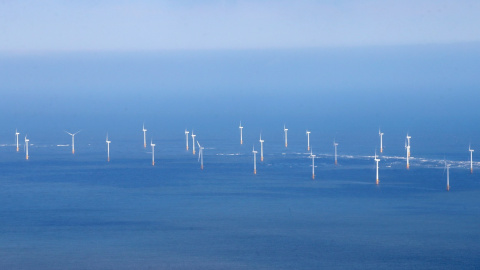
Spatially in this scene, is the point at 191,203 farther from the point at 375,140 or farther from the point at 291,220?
the point at 375,140

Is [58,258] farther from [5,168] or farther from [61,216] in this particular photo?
[5,168]

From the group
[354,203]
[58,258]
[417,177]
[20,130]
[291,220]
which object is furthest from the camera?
[20,130]

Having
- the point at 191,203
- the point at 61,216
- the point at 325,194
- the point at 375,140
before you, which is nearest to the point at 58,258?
the point at 61,216

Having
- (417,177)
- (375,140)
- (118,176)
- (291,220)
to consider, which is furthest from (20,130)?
(291,220)

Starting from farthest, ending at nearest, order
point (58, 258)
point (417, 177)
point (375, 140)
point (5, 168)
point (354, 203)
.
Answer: point (375, 140) < point (5, 168) < point (417, 177) < point (354, 203) < point (58, 258)

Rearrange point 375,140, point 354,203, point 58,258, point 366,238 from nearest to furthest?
1. point 58,258
2. point 366,238
3. point 354,203
4. point 375,140

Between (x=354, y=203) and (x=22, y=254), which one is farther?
(x=354, y=203)

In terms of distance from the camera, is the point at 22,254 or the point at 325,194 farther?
the point at 325,194

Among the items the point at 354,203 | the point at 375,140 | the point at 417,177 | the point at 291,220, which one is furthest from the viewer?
the point at 375,140

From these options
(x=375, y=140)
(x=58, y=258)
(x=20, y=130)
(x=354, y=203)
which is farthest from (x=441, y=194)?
(x=20, y=130)
